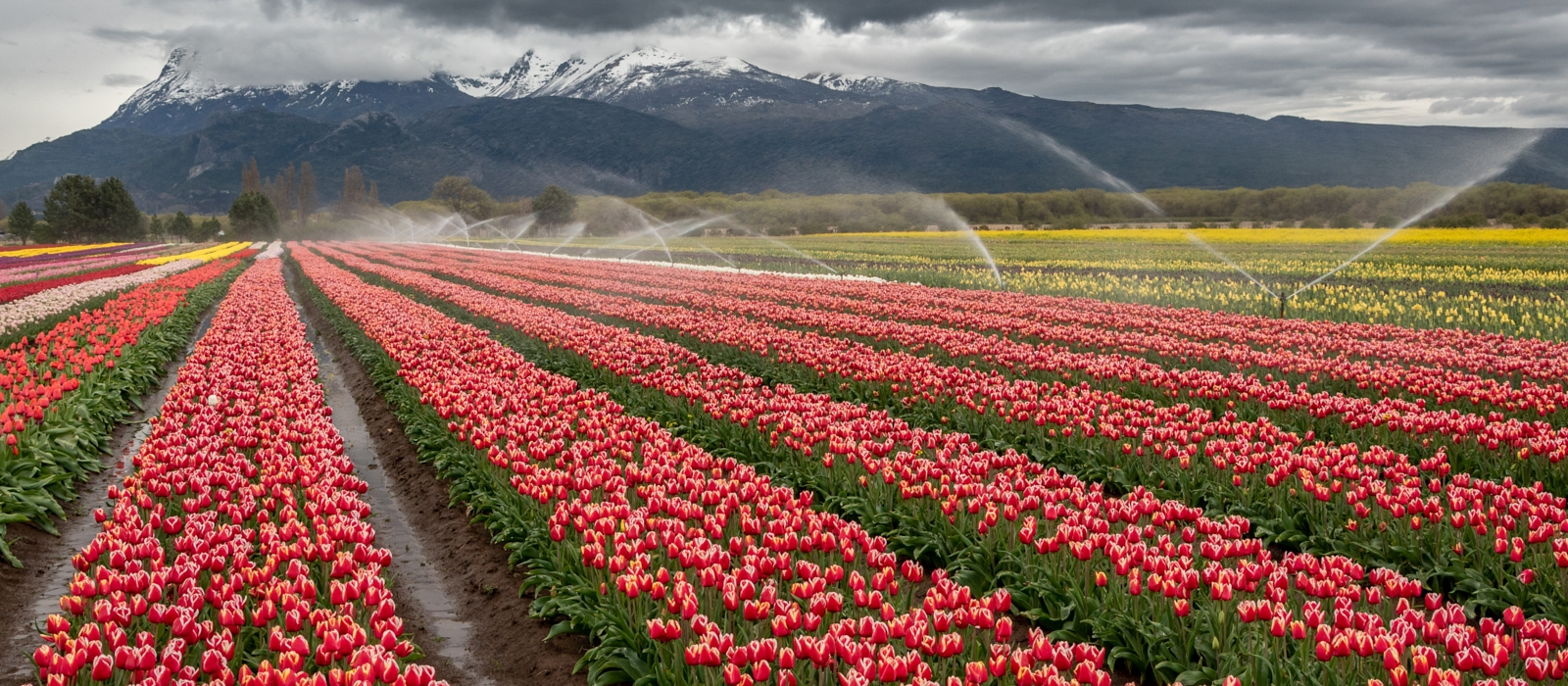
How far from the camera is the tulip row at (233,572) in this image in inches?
176

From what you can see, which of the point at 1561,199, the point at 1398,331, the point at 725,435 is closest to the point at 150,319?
the point at 725,435

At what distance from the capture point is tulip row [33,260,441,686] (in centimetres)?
446

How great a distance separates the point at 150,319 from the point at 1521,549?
22378 mm

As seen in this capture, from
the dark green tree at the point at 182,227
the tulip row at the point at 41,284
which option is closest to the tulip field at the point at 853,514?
the tulip row at the point at 41,284

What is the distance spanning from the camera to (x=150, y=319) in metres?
19.8

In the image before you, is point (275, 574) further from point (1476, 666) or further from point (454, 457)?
point (1476, 666)

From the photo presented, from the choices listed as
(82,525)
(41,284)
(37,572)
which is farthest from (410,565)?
(41,284)

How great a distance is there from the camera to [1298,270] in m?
33.1

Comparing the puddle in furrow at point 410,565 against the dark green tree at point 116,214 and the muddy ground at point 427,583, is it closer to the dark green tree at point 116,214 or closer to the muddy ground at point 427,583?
the muddy ground at point 427,583

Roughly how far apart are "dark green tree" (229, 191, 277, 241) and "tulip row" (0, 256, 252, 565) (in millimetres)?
121030

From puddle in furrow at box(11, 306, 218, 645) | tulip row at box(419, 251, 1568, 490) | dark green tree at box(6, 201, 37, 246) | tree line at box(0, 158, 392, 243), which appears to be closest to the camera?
puddle in furrow at box(11, 306, 218, 645)

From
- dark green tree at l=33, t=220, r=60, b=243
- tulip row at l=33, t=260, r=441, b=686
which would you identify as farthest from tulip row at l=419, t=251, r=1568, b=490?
dark green tree at l=33, t=220, r=60, b=243

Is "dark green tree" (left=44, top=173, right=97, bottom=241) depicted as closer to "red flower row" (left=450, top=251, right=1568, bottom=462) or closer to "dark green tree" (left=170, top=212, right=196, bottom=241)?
"dark green tree" (left=170, top=212, right=196, bottom=241)

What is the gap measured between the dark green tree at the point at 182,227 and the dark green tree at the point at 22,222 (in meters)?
21.6
